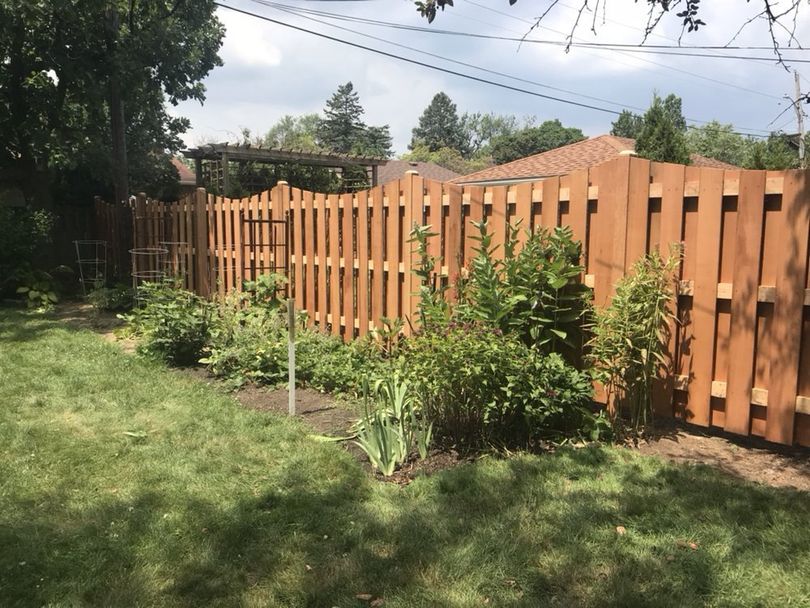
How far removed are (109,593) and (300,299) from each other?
4652 mm

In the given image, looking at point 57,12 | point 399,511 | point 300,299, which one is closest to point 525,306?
point 399,511

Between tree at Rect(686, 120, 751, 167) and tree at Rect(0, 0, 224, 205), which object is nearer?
tree at Rect(0, 0, 224, 205)

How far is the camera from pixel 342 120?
75688mm

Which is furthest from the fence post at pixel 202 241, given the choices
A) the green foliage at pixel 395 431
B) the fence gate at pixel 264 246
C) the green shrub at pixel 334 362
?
the green foliage at pixel 395 431

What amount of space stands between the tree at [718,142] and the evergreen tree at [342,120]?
122 ft

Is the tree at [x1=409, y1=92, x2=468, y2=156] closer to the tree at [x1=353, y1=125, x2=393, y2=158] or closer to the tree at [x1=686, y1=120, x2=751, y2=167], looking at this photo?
the tree at [x1=353, y1=125, x2=393, y2=158]

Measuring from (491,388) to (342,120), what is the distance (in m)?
76.1

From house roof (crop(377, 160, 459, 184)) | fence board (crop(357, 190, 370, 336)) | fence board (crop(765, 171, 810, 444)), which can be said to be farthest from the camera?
house roof (crop(377, 160, 459, 184))

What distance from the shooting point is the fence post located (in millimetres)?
8500

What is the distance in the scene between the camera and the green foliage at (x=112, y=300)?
384 inches

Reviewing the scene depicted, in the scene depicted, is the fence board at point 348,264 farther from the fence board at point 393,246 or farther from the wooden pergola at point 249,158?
the wooden pergola at point 249,158

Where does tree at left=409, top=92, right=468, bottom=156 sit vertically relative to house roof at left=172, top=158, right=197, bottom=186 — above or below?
above

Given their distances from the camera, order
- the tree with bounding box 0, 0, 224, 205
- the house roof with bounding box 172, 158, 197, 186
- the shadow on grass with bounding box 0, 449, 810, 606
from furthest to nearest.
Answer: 1. the house roof with bounding box 172, 158, 197, 186
2. the tree with bounding box 0, 0, 224, 205
3. the shadow on grass with bounding box 0, 449, 810, 606

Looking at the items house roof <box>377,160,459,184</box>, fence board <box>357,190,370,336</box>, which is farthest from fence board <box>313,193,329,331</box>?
house roof <box>377,160,459,184</box>
